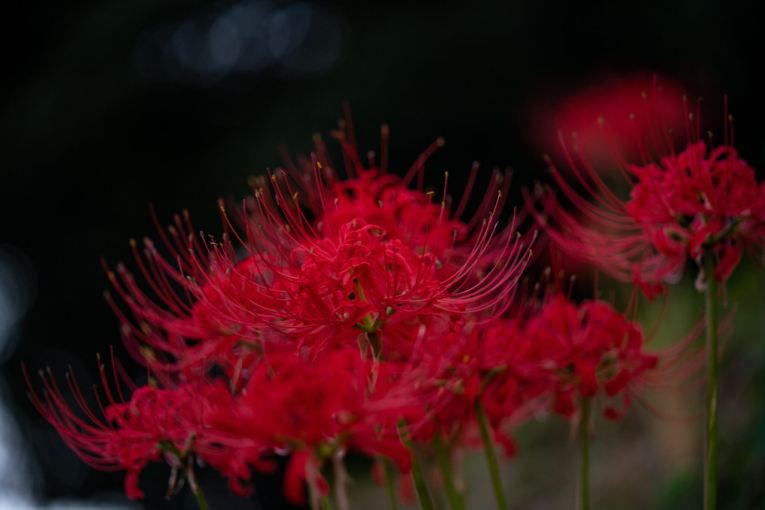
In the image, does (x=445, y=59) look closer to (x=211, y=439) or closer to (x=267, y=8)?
(x=267, y=8)

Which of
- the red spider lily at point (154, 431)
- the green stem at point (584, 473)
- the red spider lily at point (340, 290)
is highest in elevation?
the red spider lily at point (340, 290)

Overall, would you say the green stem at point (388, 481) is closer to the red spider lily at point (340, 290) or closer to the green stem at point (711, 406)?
the red spider lily at point (340, 290)

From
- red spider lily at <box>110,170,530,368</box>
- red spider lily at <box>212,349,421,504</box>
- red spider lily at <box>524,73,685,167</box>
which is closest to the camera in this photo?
red spider lily at <box>212,349,421,504</box>

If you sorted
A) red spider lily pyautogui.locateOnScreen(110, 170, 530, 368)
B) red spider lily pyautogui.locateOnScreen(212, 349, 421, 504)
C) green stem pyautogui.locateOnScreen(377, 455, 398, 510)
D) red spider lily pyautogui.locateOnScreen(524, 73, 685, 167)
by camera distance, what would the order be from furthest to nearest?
red spider lily pyautogui.locateOnScreen(524, 73, 685, 167)
green stem pyautogui.locateOnScreen(377, 455, 398, 510)
red spider lily pyautogui.locateOnScreen(110, 170, 530, 368)
red spider lily pyautogui.locateOnScreen(212, 349, 421, 504)

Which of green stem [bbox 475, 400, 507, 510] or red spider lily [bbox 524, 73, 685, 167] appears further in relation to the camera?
red spider lily [bbox 524, 73, 685, 167]

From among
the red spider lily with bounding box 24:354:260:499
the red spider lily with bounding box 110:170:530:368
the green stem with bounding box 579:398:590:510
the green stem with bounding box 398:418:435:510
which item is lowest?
the green stem with bounding box 579:398:590:510

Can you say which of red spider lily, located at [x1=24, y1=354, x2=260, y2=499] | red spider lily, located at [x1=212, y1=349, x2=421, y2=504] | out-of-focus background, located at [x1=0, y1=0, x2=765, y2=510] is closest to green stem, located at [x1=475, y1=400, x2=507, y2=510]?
red spider lily, located at [x1=212, y1=349, x2=421, y2=504]

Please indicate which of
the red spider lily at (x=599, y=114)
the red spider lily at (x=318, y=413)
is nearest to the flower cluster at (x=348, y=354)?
the red spider lily at (x=318, y=413)

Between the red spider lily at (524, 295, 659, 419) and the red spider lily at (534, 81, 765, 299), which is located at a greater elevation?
the red spider lily at (534, 81, 765, 299)

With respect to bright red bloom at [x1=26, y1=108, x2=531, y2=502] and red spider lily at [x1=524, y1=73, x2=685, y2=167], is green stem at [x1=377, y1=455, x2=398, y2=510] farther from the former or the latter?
red spider lily at [x1=524, y1=73, x2=685, y2=167]
